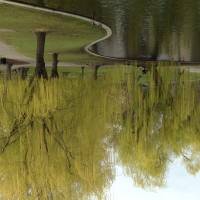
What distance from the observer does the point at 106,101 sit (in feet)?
10.8

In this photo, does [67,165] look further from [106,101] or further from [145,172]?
[145,172]

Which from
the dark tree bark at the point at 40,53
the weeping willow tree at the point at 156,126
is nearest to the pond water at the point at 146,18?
the weeping willow tree at the point at 156,126

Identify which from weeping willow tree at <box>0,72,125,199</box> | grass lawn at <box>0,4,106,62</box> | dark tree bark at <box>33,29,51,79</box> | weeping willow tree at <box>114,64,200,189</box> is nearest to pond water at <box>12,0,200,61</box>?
grass lawn at <box>0,4,106,62</box>

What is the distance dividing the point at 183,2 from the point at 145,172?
7.75ft

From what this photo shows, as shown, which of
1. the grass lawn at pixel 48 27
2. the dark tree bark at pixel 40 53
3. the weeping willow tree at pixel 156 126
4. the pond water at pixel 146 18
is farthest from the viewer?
the weeping willow tree at pixel 156 126

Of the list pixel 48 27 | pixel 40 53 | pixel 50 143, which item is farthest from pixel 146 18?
pixel 50 143

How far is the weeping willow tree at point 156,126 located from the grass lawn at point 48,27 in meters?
0.86

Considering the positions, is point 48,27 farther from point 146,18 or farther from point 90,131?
point 90,131

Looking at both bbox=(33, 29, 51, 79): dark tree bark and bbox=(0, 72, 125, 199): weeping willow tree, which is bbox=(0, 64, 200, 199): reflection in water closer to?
bbox=(0, 72, 125, 199): weeping willow tree

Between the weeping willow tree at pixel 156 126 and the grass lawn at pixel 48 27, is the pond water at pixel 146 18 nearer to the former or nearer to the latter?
the grass lawn at pixel 48 27

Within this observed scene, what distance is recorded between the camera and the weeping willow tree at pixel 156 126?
3811 millimetres

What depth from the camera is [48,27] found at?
354 centimetres

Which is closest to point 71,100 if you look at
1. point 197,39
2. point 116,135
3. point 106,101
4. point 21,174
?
point 106,101

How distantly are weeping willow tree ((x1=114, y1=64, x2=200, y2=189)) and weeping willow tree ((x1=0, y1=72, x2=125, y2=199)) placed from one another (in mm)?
817
